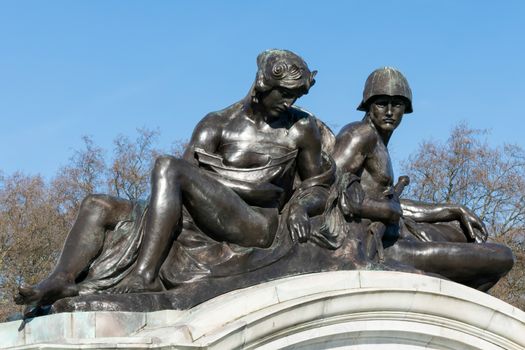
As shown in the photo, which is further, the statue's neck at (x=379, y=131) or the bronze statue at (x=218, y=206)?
the statue's neck at (x=379, y=131)

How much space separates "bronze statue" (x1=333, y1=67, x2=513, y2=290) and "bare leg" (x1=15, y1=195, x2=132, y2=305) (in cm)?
158

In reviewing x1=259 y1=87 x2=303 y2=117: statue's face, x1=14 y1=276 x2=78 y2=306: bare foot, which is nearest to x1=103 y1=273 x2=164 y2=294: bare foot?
x1=14 y1=276 x2=78 y2=306: bare foot

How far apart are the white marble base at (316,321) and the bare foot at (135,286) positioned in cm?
32

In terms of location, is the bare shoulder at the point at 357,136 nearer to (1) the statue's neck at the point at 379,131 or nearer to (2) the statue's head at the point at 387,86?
(1) the statue's neck at the point at 379,131

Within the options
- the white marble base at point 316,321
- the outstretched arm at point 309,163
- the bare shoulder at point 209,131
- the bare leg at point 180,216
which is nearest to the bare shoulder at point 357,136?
the outstretched arm at point 309,163

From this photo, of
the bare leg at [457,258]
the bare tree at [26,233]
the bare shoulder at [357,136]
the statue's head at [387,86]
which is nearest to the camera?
the bare leg at [457,258]

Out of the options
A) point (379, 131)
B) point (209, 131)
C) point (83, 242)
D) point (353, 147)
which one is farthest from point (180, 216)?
point (379, 131)

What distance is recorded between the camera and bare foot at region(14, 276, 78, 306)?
6625 mm

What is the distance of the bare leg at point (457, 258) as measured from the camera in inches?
320

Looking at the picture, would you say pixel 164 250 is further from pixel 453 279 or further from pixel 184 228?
pixel 453 279

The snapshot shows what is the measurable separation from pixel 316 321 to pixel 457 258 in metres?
1.77

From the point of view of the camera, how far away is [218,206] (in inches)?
285

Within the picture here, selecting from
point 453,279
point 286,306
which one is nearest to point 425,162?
point 453,279

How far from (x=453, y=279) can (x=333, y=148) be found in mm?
1295
